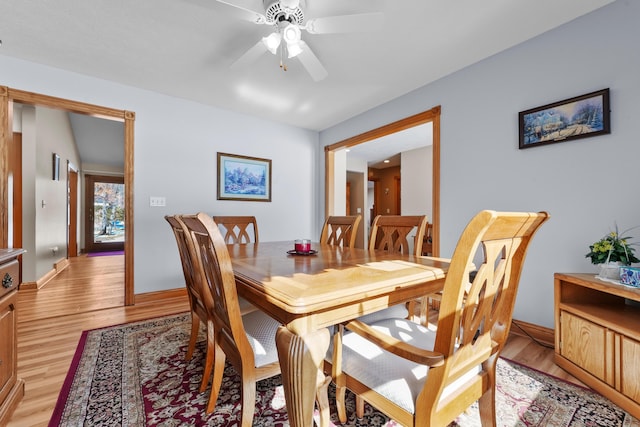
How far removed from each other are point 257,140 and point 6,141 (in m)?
2.47

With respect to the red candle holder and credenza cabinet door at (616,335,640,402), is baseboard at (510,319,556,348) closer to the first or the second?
credenza cabinet door at (616,335,640,402)

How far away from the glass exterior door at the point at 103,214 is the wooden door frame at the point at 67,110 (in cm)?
568

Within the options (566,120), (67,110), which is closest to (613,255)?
(566,120)

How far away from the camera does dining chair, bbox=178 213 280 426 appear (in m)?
0.94

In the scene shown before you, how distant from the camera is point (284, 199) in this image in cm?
422

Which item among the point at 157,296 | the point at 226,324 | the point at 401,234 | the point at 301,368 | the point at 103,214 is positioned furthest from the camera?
the point at 103,214

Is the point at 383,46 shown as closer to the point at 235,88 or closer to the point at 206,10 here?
the point at 206,10

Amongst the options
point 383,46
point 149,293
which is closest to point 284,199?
point 149,293

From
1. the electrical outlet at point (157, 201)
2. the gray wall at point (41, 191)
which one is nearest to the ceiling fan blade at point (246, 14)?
the electrical outlet at point (157, 201)

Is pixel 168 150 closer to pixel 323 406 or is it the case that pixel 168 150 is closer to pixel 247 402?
pixel 247 402

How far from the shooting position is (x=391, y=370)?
3.04 ft

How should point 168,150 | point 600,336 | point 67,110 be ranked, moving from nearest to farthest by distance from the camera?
point 600,336 < point 67,110 < point 168,150

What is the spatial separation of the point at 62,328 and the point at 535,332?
3.96 metres

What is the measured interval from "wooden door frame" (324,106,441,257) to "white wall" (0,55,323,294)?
80 centimetres
